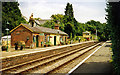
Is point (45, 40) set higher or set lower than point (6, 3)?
lower

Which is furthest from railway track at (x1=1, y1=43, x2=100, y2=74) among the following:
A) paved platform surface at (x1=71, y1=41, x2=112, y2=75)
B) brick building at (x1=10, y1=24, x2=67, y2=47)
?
brick building at (x1=10, y1=24, x2=67, y2=47)

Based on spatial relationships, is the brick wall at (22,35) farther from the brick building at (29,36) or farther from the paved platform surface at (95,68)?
the paved platform surface at (95,68)

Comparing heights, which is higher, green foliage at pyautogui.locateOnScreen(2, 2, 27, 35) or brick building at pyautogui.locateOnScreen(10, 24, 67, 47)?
green foliage at pyautogui.locateOnScreen(2, 2, 27, 35)

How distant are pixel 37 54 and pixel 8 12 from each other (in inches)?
1300

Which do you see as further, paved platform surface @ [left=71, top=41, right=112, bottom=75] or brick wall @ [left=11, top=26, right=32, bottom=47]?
brick wall @ [left=11, top=26, right=32, bottom=47]

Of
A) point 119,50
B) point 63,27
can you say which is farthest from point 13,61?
point 63,27

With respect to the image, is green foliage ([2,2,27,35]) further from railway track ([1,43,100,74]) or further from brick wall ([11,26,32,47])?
railway track ([1,43,100,74])

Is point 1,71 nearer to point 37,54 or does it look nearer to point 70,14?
point 37,54

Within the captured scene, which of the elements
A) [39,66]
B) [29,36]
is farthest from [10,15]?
[39,66]

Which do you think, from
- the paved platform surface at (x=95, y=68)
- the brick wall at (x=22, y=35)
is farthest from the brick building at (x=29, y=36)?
the paved platform surface at (x=95, y=68)

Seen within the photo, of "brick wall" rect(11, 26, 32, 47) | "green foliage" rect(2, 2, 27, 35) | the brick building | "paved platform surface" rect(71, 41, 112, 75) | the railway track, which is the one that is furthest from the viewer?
"green foliage" rect(2, 2, 27, 35)

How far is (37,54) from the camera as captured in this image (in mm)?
11750

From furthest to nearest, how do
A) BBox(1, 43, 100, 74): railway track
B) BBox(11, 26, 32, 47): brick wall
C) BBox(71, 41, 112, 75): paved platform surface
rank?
BBox(11, 26, 32, 47): brick wall, BBox(1, 43, 100, 74): railway track, BBox(71, 41, 112, 75): paved platform surface

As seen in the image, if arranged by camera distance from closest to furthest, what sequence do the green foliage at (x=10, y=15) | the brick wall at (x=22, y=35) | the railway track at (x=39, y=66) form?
the railway track at (x=39, y=66), the brick wall at (x=22, y=35), the green foliage at (x=10, y=15)
